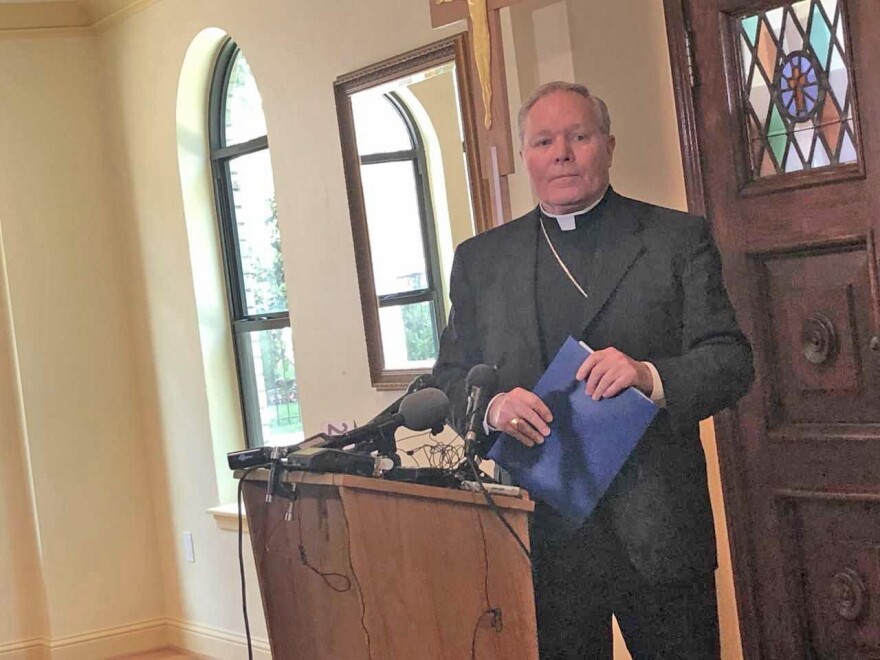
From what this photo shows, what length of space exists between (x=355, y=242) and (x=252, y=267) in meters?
1.05

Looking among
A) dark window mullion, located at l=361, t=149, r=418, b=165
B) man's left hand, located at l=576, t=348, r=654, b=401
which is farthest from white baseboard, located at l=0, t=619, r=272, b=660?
man's left hand, located at l=576, t=348, r=654, b=401

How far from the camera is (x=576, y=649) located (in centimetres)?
179

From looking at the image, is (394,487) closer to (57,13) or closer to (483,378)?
(483,378)

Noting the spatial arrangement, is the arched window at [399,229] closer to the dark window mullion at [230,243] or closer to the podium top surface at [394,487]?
the dark window mullion at [230,243]

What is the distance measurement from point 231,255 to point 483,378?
2.92 meters

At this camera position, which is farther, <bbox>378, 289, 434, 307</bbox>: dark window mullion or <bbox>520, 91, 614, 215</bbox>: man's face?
<bbox>378, 289, 434, 307</bbox>: dark window mullion

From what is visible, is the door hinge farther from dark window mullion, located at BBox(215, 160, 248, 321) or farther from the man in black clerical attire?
dark window mullion, located at BBox(215, 160, 248, 321)

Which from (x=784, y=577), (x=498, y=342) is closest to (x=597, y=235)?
(x=498, y=342)

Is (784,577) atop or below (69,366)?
below

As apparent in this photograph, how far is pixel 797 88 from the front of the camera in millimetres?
2355

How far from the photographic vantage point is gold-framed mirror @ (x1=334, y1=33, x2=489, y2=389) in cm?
322

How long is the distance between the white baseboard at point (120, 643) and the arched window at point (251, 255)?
0.81 metres

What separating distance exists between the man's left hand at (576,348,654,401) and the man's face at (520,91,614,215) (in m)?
0.31

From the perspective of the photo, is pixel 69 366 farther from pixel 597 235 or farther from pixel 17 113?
pixel 597 235
